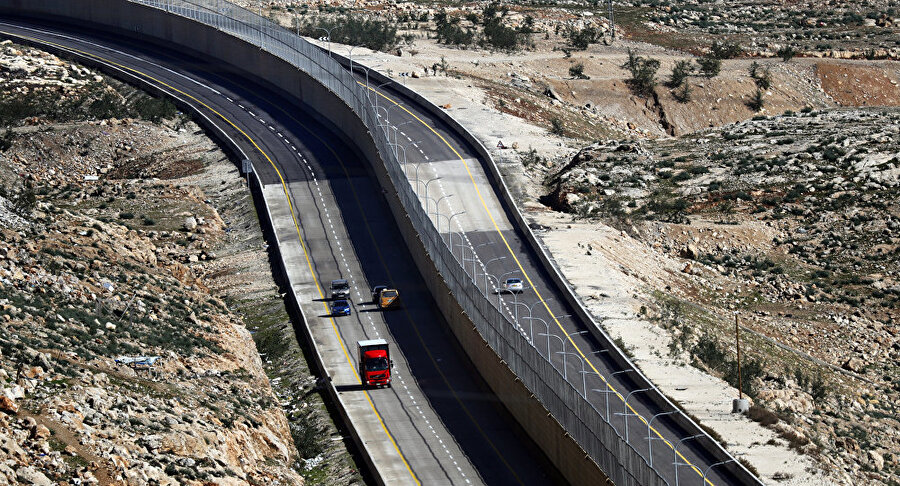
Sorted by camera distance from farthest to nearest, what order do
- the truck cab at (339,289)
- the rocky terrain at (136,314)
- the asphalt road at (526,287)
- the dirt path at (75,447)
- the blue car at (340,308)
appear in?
the truck cab at (339,289) < the blue car at (340,308) < the asphalt road at (526,287) < the rocky terrain at (136,314) < the dirt path at (75,447)

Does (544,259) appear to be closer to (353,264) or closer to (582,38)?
(353,264)

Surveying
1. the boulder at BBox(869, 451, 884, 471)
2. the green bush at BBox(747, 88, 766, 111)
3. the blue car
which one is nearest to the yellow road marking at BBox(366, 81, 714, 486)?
the boulder at BBox(869, 451, 884, 471)

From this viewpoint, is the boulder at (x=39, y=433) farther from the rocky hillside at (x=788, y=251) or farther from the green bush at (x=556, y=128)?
the green bush at (x=556, y=128)

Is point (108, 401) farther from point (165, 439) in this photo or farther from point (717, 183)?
point (717, 183)

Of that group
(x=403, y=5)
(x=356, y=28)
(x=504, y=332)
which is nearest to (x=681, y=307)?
(x=504, y=332)

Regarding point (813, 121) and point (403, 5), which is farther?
point (403, 5)

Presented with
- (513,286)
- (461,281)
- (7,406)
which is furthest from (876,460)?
(7,406)

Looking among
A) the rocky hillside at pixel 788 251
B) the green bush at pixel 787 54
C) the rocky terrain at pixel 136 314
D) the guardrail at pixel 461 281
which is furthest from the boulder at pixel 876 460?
the green bush at pixel 787 54
